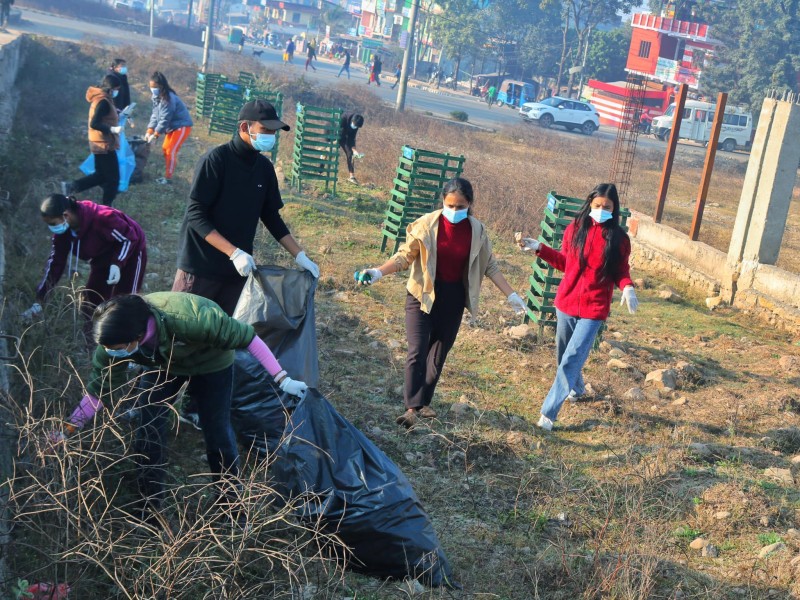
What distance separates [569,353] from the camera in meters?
5.50

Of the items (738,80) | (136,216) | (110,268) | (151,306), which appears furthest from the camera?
(738,80)

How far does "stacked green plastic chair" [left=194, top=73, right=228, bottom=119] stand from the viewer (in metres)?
17.8

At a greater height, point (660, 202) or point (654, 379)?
point (660, 202)

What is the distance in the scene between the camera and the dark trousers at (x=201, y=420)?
3566 mm

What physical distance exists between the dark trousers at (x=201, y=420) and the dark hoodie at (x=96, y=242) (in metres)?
1.58

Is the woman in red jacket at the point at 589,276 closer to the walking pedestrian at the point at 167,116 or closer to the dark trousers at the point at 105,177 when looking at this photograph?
the dark trousers at the point at 105,177

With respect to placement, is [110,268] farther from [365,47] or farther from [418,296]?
[365,47]

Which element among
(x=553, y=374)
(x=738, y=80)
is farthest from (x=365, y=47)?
(x=553, y=374)

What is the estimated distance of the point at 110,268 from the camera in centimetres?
508

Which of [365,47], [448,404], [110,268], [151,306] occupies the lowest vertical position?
[448,404]

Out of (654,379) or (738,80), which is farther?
(738,80)

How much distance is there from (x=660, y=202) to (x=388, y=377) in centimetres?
709

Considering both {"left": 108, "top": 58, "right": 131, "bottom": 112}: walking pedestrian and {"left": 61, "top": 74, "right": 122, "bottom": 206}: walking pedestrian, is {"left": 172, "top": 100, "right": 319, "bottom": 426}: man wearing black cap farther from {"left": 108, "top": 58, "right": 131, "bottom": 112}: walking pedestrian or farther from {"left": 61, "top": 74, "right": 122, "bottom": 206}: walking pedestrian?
{"left": 108, "top": 58, "right": 131, "bottom": 112}: walking pedestrian

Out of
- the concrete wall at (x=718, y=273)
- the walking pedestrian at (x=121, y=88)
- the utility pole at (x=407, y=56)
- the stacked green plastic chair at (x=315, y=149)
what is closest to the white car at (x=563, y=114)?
the utility pole at (x=407, y=56)
